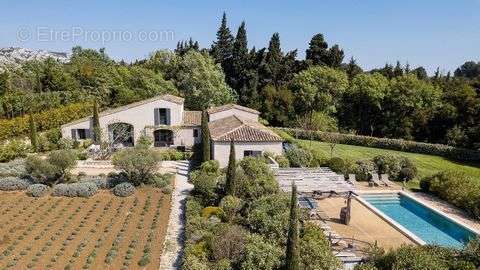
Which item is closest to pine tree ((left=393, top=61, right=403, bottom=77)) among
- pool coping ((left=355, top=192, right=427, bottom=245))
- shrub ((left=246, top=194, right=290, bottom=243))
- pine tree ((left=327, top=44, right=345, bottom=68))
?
pine tree ((left=327, top=44, right=345, bottom=68))

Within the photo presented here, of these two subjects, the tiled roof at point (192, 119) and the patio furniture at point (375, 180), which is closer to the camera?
the patio furniture at point (375, 180)

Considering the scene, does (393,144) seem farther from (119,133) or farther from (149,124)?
(119,133)

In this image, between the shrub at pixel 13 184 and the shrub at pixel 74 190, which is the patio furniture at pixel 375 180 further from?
the shrub at pixel 13 184

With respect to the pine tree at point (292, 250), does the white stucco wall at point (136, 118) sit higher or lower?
higher

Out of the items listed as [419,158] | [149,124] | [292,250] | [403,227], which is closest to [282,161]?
[403,227]

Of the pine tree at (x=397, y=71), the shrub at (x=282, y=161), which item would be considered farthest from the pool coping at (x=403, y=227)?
the pine tree at (x=397, y=71)

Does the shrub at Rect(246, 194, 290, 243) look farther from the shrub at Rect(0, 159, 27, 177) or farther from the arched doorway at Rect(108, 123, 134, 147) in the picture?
the arched doorway at Rect(108, 123, 134, 147)

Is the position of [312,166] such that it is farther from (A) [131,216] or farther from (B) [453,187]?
(A) [131,216]
